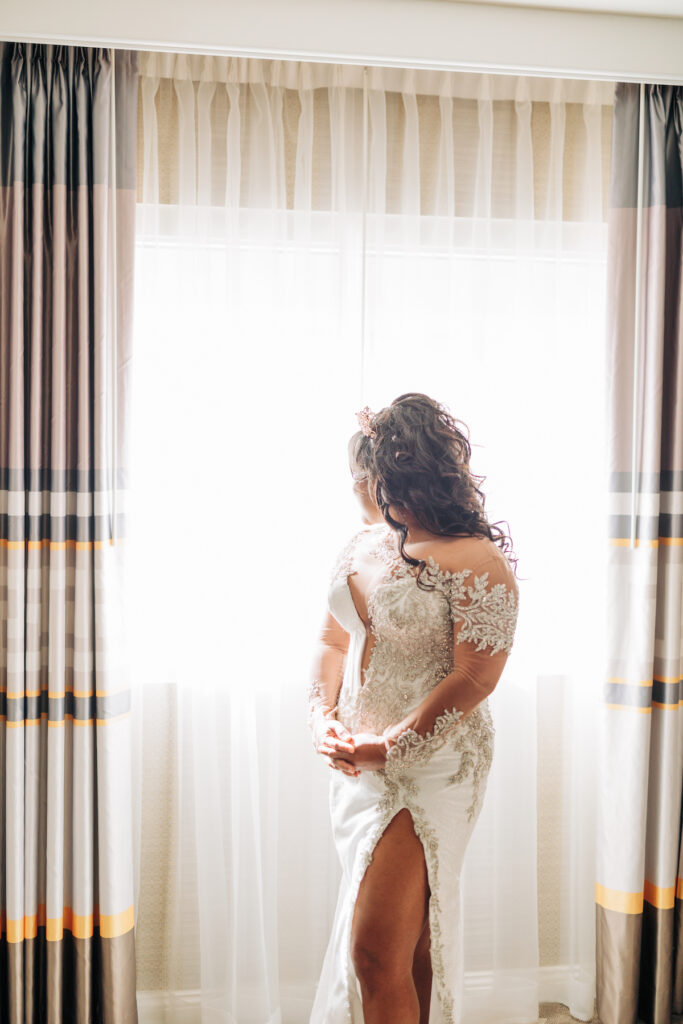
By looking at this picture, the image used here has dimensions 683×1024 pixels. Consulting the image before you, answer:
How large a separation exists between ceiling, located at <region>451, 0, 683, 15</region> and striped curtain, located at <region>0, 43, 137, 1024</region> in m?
1.11

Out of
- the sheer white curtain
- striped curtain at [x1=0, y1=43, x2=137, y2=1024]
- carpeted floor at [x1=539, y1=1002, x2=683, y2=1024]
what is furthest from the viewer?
carpeted floor at [x1=539, y1=1002, x2=683, y2=1024]

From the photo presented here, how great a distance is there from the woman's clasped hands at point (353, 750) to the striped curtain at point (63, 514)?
2.43 ft

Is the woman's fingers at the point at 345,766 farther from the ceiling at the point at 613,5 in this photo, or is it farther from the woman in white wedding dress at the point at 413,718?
the ceiling at the point at 613,5

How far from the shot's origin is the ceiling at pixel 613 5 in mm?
2334

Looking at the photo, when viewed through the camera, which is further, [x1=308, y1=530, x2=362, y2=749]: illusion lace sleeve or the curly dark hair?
[x1=308, y1=530, x2=362, y2=749]: illusion lace sleeve

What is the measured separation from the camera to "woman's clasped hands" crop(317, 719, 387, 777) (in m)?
1.88

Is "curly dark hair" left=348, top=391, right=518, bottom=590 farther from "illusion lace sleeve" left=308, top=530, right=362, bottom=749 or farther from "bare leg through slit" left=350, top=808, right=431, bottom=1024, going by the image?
"bare leg through slit" left=350, top=808, right=431, bottom=1024

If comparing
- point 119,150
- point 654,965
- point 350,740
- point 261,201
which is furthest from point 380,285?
point 654,965

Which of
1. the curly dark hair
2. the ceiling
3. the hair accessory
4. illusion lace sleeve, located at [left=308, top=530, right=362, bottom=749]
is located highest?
the ceiling

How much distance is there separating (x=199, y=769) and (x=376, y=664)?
859 millimetres

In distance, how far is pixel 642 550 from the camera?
2.54m

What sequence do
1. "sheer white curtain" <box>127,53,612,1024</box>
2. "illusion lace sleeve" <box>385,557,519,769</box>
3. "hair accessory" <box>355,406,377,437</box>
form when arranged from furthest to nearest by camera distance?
"sheer white curtain" <box>127,53,612,1024</box>, "hair accessory" <box>355,406,377,437</box>, "illusion lace sleeve" <box>385,557,519,769</box>

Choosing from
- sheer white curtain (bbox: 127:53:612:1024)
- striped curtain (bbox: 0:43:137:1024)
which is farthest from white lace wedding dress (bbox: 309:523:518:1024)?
striped curtain (bbox: 0:43:137:1024)

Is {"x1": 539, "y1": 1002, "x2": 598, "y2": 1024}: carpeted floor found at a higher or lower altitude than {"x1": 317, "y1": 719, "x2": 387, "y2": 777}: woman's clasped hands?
lower
